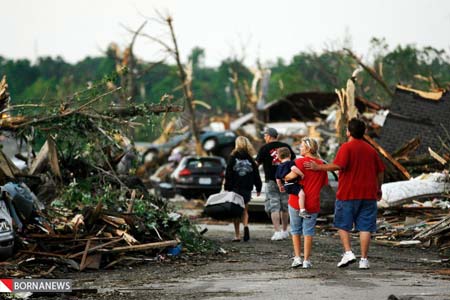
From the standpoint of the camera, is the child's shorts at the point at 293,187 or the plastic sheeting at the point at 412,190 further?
the plastic sheeting at the point at 412,190

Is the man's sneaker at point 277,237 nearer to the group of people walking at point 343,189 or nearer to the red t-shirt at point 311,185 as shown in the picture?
the group of people walking at point 343,189

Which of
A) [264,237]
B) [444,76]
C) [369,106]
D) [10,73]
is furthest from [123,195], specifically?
[10,73]

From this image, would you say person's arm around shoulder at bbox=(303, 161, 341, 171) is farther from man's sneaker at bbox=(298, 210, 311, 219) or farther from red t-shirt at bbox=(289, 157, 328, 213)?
man's sneaker at bbox=(298, 210, 311, 219)

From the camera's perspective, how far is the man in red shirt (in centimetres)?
1290

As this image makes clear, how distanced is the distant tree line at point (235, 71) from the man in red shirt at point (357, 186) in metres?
5.34

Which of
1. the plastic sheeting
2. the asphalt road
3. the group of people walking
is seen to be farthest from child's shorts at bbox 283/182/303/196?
the plastic sheeting

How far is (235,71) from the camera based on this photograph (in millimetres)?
58094

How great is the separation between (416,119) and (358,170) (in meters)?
15.7

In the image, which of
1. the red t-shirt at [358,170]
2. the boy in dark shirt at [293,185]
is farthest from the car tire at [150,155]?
the red t-shirt at [358,170]

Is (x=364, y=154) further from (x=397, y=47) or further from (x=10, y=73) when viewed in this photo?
(x=10, y=73)

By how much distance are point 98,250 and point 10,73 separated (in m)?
152

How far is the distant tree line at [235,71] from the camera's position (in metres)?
51.5

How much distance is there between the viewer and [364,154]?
12914 mm

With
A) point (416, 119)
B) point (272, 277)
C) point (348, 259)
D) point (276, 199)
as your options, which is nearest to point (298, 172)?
point (348, 259)
